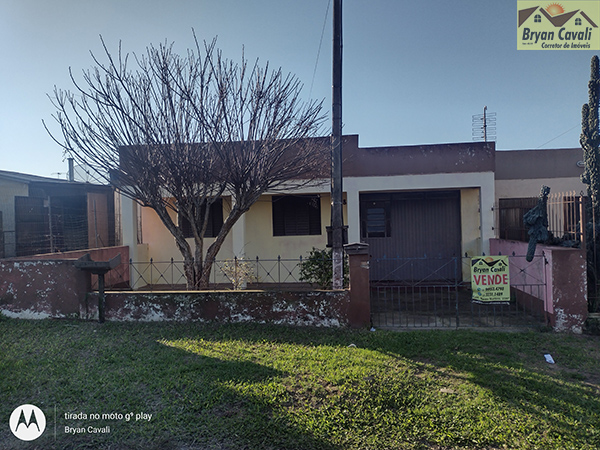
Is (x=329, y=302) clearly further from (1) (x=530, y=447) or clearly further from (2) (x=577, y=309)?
(2) (x=577, y=309)

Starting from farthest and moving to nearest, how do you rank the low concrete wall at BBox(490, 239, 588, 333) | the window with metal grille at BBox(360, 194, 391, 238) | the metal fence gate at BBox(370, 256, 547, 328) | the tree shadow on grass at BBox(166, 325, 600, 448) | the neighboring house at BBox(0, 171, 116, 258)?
the window with metal grille at BBox(360, 194, 391, 238) < the neighboring house at BBox(0, 171, 116, 258) < the metal fence gate at BBox(370, 256, 547, 328) < the low concrete wall at BBox(490, 239, 588, 333) < the tree shadow on grass at BBox(166, 325, 600, 448)

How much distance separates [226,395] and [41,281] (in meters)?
4.34

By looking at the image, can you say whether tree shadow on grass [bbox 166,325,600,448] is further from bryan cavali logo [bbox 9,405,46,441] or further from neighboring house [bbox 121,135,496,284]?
neighboring house [bbox 121,135,496,284]

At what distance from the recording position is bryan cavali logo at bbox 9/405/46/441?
3294 mm

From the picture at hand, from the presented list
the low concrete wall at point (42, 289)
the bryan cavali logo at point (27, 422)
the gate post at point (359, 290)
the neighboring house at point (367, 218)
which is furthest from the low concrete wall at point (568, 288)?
the low concrete wall at point (42, 289)

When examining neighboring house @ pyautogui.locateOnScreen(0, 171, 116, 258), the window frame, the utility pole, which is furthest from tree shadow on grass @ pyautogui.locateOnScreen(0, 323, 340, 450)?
neighboring house @ pyautogui.locateOnScreen(0, 171, 116, 258)

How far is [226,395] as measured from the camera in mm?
3736

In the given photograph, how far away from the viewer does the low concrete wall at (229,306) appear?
591cm

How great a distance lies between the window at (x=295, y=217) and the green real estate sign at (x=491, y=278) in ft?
17.9

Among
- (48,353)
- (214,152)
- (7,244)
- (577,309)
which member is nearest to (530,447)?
(577,309)

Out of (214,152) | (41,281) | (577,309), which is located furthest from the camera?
(214,152)

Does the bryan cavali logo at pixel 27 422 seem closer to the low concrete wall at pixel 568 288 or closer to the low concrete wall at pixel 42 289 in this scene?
the low concrete wall at pixel 42 289

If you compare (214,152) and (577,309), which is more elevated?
(214,152)

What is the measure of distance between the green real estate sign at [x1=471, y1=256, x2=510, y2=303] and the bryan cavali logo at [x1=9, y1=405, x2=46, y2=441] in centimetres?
594
